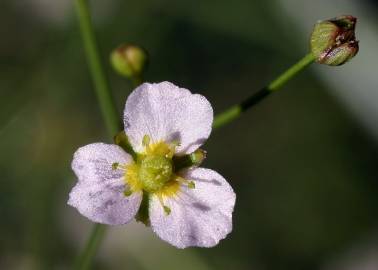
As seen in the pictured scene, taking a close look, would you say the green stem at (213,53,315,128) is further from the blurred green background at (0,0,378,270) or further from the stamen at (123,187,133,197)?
the blurred green background at (0,0,378,270)

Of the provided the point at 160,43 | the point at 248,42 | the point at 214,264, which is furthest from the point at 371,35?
the point at 214,264

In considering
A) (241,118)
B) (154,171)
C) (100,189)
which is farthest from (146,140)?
(241,118)

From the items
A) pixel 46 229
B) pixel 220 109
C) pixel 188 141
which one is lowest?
pixel 46 229

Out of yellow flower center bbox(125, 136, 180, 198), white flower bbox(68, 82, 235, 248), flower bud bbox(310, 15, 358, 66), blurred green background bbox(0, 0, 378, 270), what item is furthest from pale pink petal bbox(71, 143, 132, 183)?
blurred green background bbox(0, 0, 378, 270)

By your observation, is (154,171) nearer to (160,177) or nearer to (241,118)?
(160,177)

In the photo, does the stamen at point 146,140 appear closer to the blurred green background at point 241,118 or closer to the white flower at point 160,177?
the white flower at point 160,177

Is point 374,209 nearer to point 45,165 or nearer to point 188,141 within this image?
point 45,165
